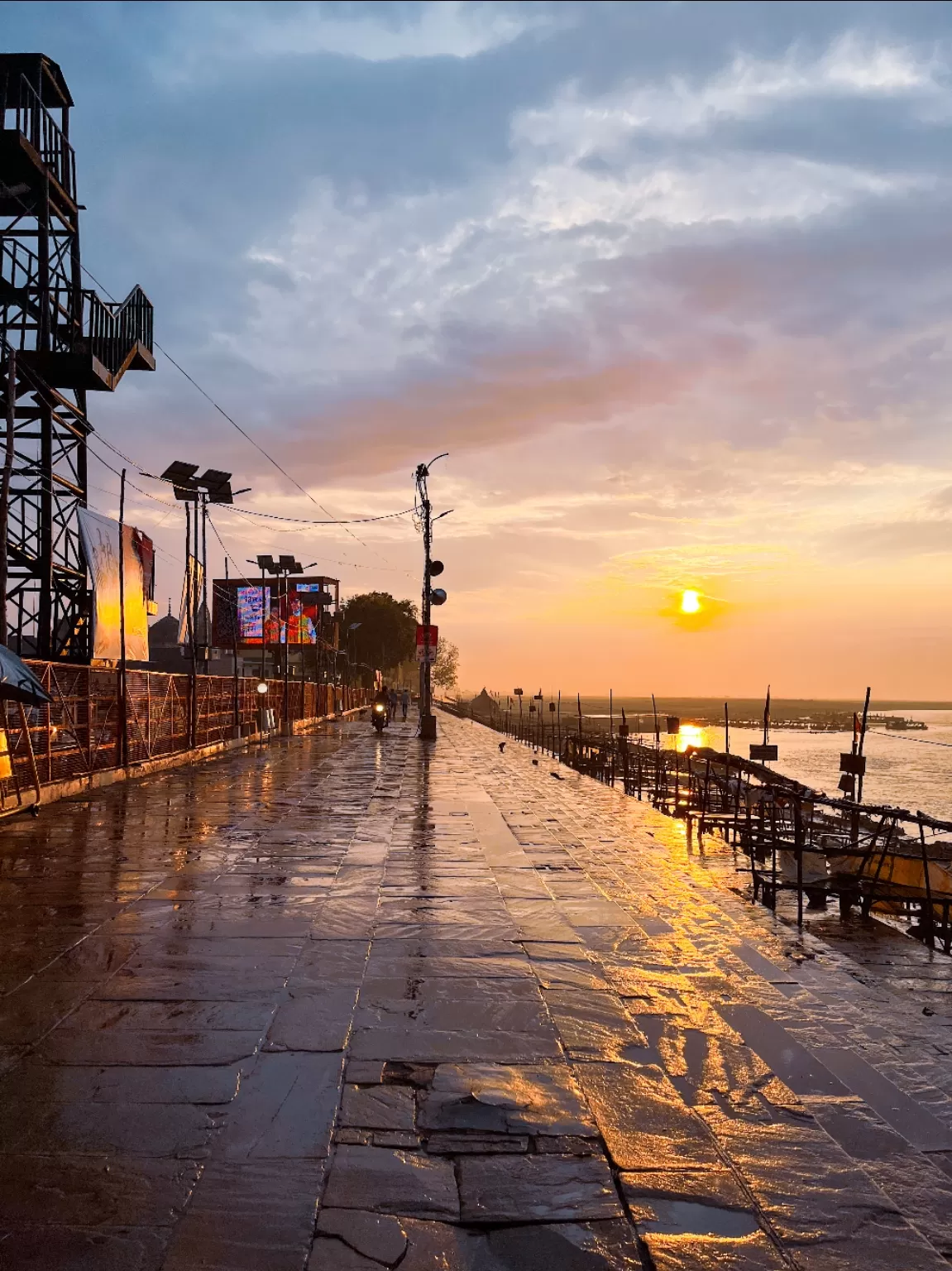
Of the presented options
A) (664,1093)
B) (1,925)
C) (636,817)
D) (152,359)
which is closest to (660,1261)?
(664,1093)

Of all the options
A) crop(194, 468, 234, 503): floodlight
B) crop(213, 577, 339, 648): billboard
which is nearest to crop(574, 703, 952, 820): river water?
crop(194, 468, 234, 503): floodlight

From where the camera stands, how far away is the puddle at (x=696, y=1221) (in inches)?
121

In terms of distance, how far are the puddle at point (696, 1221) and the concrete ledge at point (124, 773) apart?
39.5 ft

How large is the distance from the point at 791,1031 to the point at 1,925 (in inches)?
228

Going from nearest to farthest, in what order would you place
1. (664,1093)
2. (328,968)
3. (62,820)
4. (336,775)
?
(664,1093), (328,968), (62,820), (336,775)

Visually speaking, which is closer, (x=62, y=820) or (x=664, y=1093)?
(x=664, y=1093)

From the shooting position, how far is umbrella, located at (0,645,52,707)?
35.4ft

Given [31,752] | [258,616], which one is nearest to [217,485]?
[31,752]

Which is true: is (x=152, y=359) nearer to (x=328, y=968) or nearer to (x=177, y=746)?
(x=177, y=746)

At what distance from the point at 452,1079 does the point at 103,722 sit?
50.2ft

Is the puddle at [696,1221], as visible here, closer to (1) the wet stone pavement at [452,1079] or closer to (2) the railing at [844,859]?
(1) the wet stone pavement at [452,1079]

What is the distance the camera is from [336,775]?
20688 millimetres

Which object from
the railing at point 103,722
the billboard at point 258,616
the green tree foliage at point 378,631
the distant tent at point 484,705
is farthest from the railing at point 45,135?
the distant tent at point 484,705

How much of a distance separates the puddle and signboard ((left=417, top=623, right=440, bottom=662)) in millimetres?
28683
